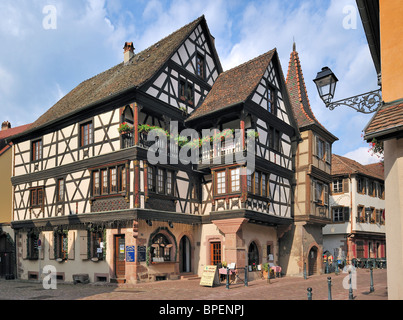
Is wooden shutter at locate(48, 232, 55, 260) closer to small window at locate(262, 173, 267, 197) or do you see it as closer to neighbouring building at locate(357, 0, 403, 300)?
small window at locate(262, 173, 267, 197)

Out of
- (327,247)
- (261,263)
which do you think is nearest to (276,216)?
(261,263)

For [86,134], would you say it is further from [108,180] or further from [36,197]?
[36,197]

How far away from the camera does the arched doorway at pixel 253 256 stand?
76.6 feet

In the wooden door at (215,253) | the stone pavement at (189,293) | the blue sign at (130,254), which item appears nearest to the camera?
the stone pavement at (189,293)

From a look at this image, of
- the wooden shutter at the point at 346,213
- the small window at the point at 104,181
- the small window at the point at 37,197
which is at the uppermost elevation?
the small window at the point at 104,181

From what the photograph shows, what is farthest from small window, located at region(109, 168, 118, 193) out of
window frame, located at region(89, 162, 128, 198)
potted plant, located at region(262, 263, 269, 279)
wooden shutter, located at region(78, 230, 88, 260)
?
potted plant, located at region(262, 263, 269, 279)

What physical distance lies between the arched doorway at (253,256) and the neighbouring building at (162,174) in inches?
2.2

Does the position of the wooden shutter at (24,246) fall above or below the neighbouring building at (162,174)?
below

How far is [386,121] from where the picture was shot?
931 centimetres

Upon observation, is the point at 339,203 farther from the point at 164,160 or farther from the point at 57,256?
the point at 57,256

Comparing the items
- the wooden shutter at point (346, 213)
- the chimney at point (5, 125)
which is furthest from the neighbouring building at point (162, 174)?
the chimney at point (5, 125)

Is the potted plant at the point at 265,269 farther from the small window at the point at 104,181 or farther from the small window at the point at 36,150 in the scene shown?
the small window at the point at 36,150
